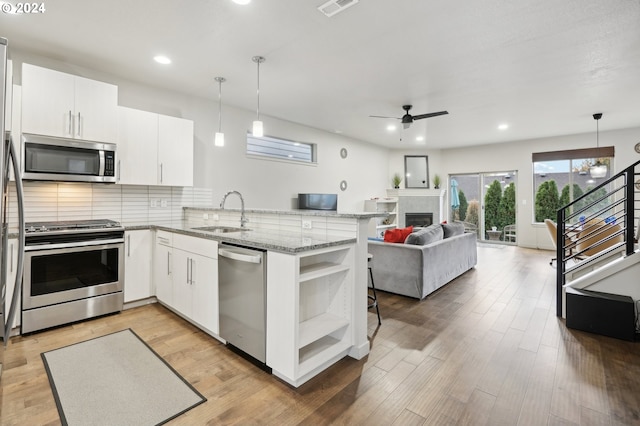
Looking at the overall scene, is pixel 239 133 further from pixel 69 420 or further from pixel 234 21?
pixel 69 420

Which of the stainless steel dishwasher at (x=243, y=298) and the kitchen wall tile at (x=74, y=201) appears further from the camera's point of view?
the kitchen wall tile at (x=74, y=201)

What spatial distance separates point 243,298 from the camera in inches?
90.7

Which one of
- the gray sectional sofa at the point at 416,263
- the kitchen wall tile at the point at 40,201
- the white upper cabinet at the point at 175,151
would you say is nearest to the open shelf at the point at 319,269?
the gray sectional sofa at the point at 416,263

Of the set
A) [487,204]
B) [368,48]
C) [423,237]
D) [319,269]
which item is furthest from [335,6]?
A: [487,204]

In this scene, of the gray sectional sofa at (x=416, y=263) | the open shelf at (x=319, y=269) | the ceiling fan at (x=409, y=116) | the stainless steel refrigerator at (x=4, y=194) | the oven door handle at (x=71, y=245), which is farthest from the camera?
the ceiling fan at (x=409, y=116)

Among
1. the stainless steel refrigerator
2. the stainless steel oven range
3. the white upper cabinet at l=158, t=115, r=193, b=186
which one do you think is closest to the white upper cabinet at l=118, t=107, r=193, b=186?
the white upper cabinet at l=158, t=115, r=193, b=186

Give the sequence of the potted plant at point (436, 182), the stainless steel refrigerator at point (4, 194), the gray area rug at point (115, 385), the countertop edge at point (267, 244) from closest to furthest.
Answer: the stainless steel refrigerator at point (4, 194) → the gray area rug at point (115, 385) → the countertop edge at point (267, 244) → the potted plant at point (436, 182)

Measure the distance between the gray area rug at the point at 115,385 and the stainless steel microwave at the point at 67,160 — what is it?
161cm

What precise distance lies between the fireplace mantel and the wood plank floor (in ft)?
16.8

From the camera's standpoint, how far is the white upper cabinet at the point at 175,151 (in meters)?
3.79

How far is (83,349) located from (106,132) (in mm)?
2156

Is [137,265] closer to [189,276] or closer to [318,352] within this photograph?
[189,276]

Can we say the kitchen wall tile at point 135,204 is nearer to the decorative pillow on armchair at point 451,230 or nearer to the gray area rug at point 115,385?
the gray area rug at point 115,385

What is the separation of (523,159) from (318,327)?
7.78 m
